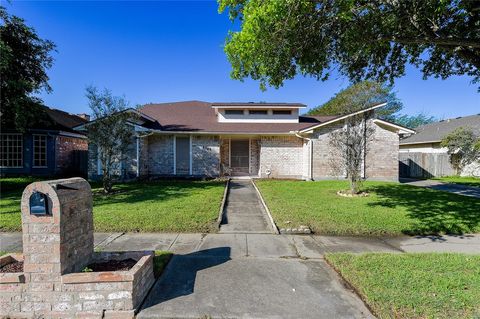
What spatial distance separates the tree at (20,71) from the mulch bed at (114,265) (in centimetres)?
1208

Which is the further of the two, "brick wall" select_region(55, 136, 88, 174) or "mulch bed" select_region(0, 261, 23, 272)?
"brick wall" select_region(55, 136, 88, 174)

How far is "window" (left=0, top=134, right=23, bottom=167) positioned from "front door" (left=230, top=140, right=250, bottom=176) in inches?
553

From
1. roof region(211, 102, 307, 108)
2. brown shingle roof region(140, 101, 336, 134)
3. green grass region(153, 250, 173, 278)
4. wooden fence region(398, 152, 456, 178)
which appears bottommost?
green grass region(153, 250, 173, 278)

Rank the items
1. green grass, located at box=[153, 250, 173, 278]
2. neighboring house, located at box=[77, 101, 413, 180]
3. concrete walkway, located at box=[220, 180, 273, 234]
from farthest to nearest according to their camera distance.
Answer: neighboring house, located at box=[77, 101, 413, 180]
concrete walkway, located at box=[220, 180, 273, 234]
green grass, located at box=[153, 250, 173, 278]

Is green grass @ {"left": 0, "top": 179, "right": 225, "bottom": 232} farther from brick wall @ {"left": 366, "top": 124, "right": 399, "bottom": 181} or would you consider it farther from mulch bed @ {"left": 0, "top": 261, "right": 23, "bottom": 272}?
brick wall @ {"left": 366, "top": 124, "right": 399, "bottom": 181}

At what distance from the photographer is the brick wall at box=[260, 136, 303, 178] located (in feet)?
55.0

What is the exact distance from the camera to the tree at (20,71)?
40.2ft

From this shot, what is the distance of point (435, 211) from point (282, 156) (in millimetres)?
9524

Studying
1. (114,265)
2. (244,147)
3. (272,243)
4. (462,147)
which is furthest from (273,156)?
(462,147)

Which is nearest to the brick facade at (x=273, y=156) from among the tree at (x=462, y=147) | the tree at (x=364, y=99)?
the tree at (x=462, y=147)

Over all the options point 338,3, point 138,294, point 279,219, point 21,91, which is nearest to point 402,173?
point 279,219

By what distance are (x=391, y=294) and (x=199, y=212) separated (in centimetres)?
549

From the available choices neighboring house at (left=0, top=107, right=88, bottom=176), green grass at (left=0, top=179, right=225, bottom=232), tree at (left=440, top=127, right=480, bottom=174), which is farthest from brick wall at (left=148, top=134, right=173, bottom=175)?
tree at (left=440, top=127, right=480, bottom=174)

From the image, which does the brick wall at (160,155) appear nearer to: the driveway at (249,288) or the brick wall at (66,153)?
the brick wall at (66,153)
